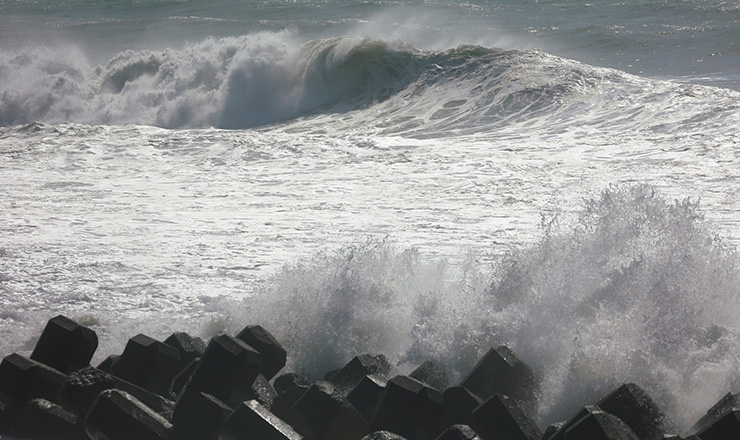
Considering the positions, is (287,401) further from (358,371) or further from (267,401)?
(358,371)

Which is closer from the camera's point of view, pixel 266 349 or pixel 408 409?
pixel 408 409

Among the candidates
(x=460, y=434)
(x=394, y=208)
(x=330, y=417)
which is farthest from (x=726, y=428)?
(x=394, y=208)

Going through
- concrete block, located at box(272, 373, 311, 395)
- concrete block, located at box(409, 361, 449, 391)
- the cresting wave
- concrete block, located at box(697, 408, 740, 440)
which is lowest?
the cresting wave

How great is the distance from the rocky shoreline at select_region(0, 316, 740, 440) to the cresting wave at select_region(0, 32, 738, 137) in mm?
8497

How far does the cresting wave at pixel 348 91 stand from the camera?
13297 millimetres

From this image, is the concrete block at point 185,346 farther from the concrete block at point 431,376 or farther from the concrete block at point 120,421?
the concrete block at point 431,376

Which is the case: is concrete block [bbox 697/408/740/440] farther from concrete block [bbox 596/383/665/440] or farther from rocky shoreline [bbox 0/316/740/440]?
concrete block [bbox 596/383/665/440]

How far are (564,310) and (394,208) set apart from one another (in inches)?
150

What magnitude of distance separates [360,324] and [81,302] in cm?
219

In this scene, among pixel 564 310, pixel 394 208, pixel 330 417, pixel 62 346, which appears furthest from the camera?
pixel 394 208

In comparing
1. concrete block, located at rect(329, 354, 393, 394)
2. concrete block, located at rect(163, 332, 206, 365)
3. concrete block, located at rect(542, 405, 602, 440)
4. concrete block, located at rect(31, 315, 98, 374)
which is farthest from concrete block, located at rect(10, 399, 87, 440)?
concrete block, located at rect(542, 405, 602, 440)

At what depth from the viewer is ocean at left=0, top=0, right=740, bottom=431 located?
4898 millimetres

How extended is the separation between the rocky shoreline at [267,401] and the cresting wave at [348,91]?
27.9ft

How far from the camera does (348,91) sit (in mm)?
17594
